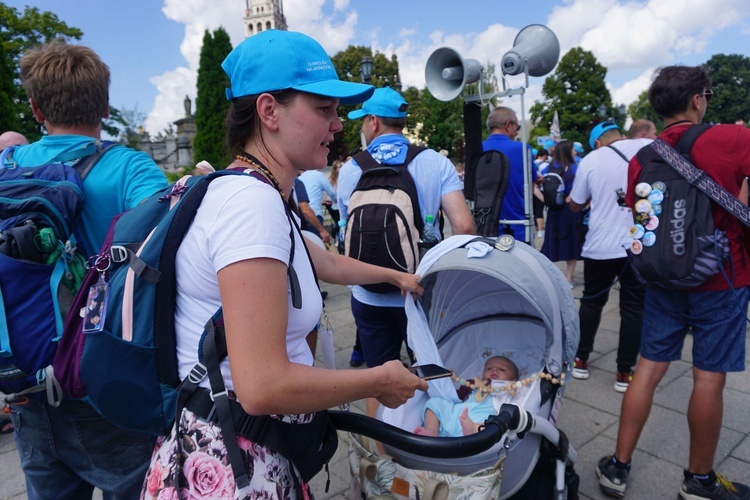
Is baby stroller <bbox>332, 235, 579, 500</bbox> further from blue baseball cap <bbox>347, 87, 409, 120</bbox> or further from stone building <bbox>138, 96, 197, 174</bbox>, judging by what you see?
stone building <bbox>138, 96, 197, 174</bbox>

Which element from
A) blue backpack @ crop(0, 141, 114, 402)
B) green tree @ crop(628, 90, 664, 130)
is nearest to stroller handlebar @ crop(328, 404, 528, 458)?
blue backpack @ crop(0, 141, 114, 402)

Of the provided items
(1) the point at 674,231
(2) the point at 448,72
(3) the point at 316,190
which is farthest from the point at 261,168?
(3) the point at 316,190

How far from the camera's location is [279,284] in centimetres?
105

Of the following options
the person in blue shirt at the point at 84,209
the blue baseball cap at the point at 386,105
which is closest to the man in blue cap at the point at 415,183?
the blue baseball cap at the point at 386,105

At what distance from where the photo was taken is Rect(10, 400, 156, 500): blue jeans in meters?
1.56

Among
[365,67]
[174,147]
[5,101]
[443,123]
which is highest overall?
[443,123]

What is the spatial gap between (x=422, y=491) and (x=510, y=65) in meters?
3.33

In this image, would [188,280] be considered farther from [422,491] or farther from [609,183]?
[609,183]

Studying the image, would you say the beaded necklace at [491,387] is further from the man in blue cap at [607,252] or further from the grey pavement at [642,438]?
the man in blue cap at [607,252]

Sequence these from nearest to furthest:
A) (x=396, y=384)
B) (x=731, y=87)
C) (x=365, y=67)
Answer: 1. (x=396, y=384)
2. (x=365, y=67)
3. (x=731, y=87)

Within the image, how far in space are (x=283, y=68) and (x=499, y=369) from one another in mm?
2038

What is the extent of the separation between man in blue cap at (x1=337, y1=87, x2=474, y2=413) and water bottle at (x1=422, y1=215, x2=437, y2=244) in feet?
0.11

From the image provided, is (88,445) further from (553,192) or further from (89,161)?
(553,192)

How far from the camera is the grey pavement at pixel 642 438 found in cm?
279
